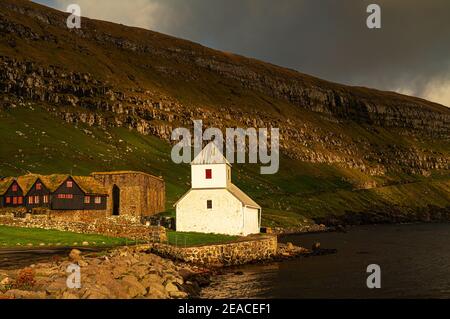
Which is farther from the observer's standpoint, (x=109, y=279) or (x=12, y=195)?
(x=12, y=195)

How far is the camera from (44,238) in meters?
55.7

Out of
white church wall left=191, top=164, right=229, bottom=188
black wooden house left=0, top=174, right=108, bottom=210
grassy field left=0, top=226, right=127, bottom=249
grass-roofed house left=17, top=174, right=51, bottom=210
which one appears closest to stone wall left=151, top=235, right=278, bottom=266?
grassy field left=0, top=226, right=127, bottom=249

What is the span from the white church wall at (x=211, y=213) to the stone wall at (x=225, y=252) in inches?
252

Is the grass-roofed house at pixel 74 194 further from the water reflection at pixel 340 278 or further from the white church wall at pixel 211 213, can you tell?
the water reflection at pixel 340 278

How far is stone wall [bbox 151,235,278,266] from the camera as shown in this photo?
54.4m

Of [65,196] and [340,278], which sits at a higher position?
[65,196]

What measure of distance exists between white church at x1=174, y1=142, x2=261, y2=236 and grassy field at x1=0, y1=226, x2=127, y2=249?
48.7ft

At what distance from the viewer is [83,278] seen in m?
32.3

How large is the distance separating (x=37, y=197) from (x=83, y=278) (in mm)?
63832

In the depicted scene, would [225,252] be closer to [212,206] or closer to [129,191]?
[212,206]

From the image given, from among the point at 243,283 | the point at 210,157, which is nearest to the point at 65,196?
the point at 210,157

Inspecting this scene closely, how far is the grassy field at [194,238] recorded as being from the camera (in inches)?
2424

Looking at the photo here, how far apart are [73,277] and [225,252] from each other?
2868 cm
